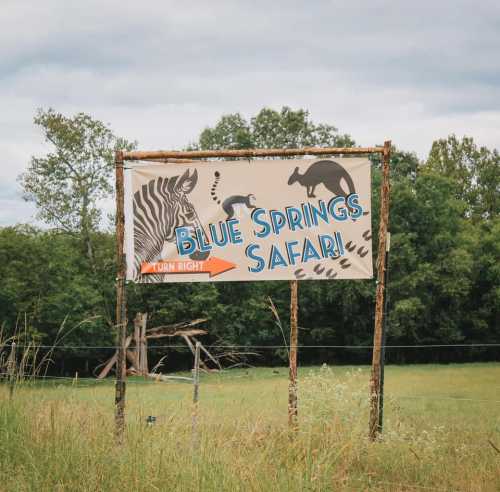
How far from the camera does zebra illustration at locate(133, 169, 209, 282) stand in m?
8.78

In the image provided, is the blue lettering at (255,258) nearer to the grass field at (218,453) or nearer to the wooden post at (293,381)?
the wooden post at (293,381)

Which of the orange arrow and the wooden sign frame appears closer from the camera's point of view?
the wooden sign frame

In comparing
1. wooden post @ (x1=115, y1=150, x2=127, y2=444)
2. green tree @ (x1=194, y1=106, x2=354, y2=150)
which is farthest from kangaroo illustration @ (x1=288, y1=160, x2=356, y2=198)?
green tree @ (x1=194, y1=106, x2=354, y2=150)

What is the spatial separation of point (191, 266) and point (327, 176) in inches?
77.8

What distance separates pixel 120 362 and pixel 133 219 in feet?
5.72

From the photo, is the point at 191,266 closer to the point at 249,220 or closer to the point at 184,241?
the point at 184,241

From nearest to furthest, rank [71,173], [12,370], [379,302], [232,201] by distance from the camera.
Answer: [12,370] → [379,302] → [232,201] → [71,173]

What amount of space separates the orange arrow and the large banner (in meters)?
0.01

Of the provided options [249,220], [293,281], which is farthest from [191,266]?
[293,281]

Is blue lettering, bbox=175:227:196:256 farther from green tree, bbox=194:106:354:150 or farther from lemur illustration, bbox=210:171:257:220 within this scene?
green tree, bbox=194:106:354:150

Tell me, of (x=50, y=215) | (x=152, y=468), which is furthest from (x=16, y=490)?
(x=50, y=215)

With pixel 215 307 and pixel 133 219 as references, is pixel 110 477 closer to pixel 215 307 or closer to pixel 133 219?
pixel 133 219

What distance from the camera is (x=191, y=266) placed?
8727mm

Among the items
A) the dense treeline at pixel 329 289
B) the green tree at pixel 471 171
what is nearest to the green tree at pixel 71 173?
the dense treeline at pixel 329 289
